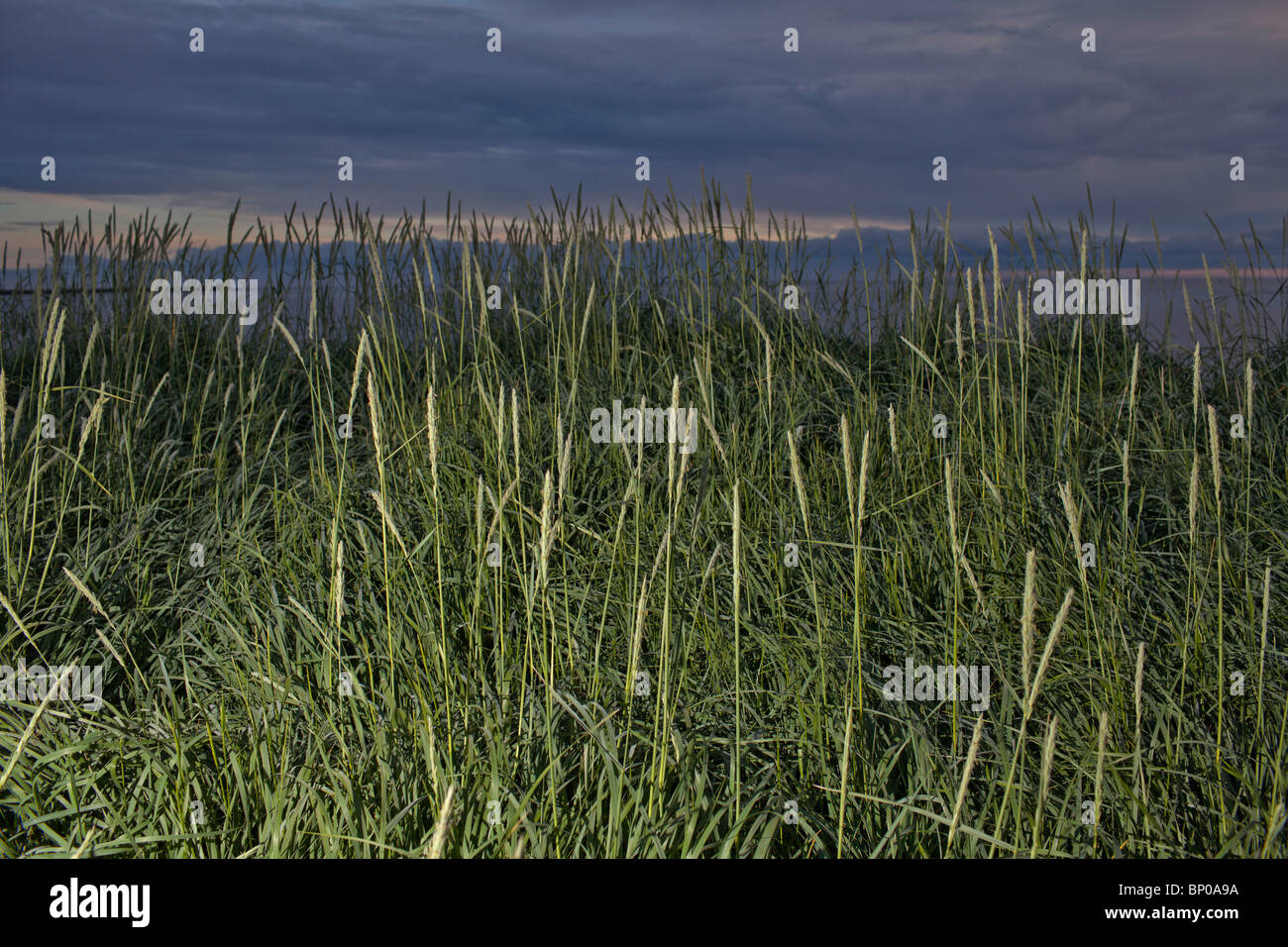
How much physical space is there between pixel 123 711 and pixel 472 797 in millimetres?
1060

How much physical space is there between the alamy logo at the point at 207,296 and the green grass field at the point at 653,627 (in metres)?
0.53

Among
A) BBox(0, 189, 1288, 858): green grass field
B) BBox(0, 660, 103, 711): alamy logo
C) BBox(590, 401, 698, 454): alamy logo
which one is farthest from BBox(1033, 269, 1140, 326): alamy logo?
BBox(0, 660, 103, 711): alamy logo

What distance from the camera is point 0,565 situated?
2615 mm

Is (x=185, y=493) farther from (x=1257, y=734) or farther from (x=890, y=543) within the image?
(x=1257, y=734)

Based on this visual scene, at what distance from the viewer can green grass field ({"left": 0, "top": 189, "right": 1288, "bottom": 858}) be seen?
61.4 inches

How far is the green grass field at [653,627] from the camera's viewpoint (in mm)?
1559

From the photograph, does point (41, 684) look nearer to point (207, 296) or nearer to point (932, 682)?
point (932, 682)
